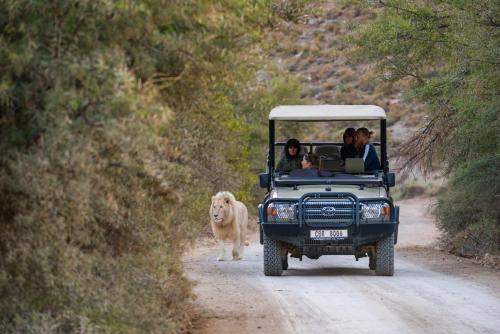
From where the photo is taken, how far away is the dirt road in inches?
453

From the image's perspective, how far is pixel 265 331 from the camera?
36.5ft

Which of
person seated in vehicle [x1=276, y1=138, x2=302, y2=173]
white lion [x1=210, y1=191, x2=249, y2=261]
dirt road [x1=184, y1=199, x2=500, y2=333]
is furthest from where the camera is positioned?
white lion [x1=210, y1=191, x2=249, y2=261]

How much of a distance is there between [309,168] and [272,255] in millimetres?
1610

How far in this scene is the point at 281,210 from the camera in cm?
1691

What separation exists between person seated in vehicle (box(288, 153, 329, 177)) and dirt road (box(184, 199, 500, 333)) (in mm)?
1546

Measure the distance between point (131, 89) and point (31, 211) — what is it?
121 centimetres

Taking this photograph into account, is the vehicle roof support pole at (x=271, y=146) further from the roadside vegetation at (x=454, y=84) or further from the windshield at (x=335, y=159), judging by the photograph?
the roadside vegetation at (x=454, y=84)

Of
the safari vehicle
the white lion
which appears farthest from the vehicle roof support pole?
the white lion

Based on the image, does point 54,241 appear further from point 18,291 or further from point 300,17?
point 300,17

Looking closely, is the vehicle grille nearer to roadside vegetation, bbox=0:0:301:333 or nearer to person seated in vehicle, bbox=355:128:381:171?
person seated in vehicle, bbox=355:128:381:171

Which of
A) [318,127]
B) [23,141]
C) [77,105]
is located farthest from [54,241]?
[318,127]

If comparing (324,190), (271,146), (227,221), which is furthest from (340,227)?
(227,221)

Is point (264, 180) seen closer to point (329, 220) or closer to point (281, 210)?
point (281, 210)

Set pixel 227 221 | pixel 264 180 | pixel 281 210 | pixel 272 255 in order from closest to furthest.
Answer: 1. pixel 281 210
2. pixel 272 255
3. pixel 264 180
4. pixel 227 221
